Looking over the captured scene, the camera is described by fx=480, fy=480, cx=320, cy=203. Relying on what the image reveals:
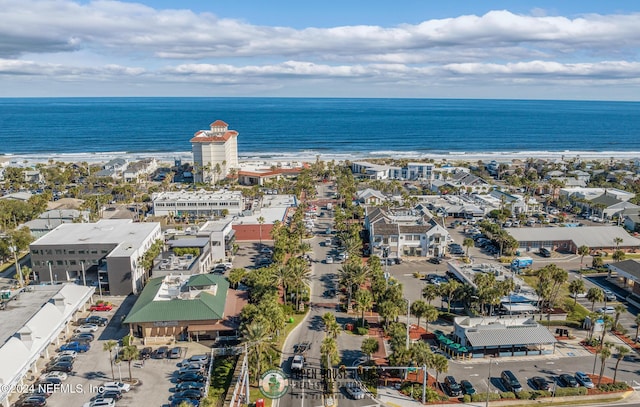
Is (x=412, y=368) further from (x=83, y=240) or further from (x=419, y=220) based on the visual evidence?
(x=83, y=240)

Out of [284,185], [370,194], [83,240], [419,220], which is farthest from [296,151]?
[83,240]

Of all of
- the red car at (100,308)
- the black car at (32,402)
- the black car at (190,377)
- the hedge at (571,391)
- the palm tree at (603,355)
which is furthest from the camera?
the red car at (100,308)

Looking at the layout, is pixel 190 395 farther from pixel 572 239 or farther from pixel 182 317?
pixel 572 239

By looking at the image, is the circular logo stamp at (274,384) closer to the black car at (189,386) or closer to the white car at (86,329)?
the black car at (189,386)

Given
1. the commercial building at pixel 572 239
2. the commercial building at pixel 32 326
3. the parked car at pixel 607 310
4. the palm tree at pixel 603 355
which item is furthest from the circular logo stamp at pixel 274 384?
the commercial building at pixel 572 239

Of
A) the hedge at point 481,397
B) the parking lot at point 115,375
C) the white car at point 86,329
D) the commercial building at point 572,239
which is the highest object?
the commercial building at point 572,239

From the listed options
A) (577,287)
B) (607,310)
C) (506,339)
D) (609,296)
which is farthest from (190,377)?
(609,296)
